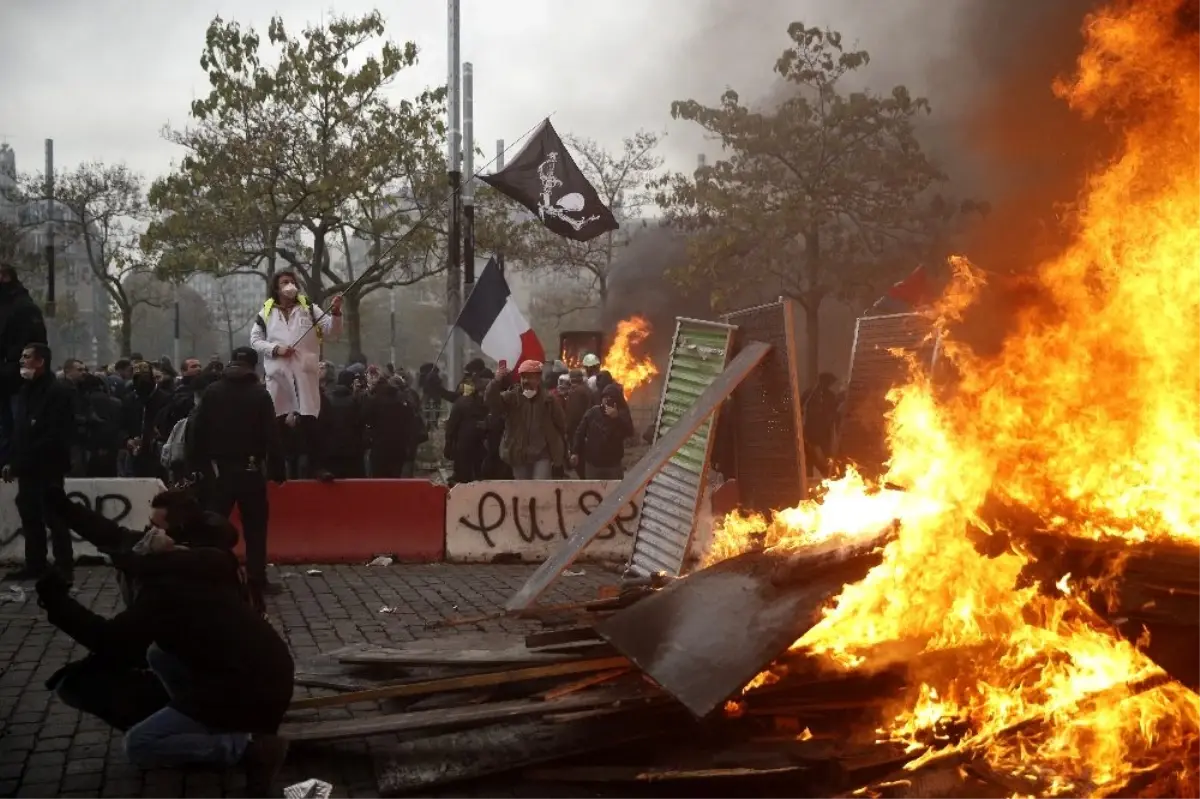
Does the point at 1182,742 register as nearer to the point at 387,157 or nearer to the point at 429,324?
the point at 387,157

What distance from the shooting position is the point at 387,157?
1061 inches

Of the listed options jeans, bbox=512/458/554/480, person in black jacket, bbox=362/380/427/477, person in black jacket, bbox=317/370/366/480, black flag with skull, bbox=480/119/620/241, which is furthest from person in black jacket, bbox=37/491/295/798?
black flag with skull, bbox=480/119/620/241

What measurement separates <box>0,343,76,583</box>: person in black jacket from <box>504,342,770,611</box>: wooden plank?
12.7 feet

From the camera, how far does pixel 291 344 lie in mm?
11219

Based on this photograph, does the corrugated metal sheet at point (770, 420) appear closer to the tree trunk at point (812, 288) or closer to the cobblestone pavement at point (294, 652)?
the cobblestone pavement at point (294, 652)

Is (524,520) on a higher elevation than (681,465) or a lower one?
lower

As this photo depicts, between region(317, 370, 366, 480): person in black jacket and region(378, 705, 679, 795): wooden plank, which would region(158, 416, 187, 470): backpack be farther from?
region(378, 705, 679, 795): wooden plank

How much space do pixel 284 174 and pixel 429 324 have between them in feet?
205

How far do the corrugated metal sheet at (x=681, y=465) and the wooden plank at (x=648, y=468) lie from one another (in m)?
0.27

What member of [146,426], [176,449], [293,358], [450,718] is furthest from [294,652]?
[146,426]

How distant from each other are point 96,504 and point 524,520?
415 cm

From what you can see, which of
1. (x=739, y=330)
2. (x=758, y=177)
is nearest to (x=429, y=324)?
(x=758, y=177)

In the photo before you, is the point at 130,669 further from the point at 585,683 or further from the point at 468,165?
the point at 468,165

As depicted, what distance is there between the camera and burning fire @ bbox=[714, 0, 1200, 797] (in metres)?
5.23
